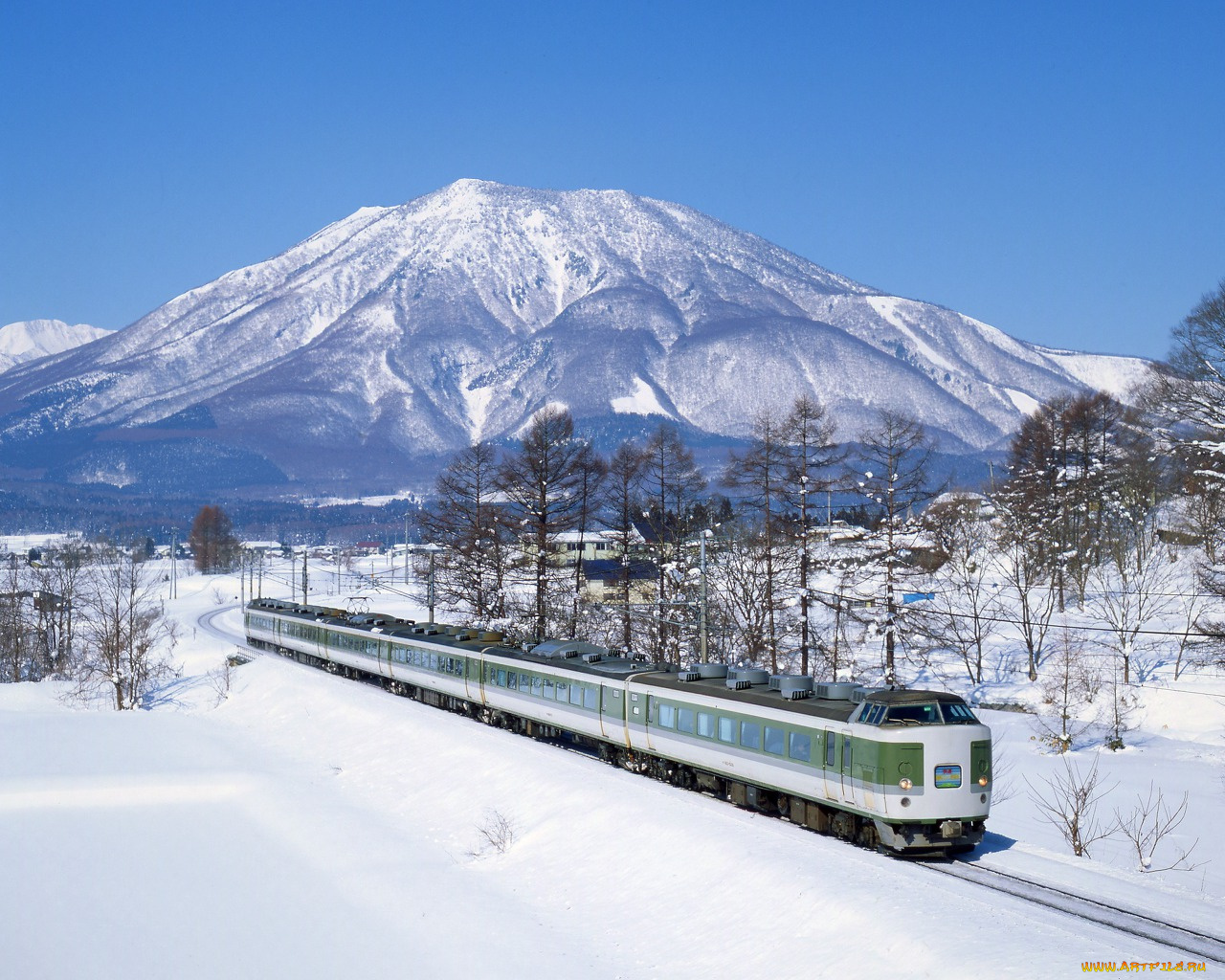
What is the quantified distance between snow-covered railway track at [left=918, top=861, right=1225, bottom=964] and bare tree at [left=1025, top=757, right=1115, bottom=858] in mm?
4058

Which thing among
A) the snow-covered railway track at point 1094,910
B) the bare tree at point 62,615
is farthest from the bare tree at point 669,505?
the bare tree at point 62,615

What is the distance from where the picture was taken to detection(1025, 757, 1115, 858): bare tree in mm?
26641

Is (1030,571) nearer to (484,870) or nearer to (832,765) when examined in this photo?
(832,765)

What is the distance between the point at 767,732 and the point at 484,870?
7230 millimetres

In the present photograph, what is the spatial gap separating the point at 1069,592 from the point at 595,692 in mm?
45472

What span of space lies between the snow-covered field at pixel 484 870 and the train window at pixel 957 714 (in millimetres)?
2715

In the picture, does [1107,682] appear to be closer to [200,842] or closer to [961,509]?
[961,509]

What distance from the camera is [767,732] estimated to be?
25.7 meters

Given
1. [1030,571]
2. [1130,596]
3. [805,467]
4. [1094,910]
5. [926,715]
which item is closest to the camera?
[1094,910]

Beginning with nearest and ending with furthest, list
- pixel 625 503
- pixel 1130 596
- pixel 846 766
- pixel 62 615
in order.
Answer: pixel 846 766, pixel 625 503, pixel 1130 596, pixel 62 615

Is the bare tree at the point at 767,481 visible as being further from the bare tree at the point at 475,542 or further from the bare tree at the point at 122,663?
the bare tree at the point at 122,663

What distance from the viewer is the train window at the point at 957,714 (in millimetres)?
22416

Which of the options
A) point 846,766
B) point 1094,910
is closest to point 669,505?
point 846,766

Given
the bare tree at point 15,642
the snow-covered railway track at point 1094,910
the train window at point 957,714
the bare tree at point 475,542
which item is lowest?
the bare tree at point 15,642
